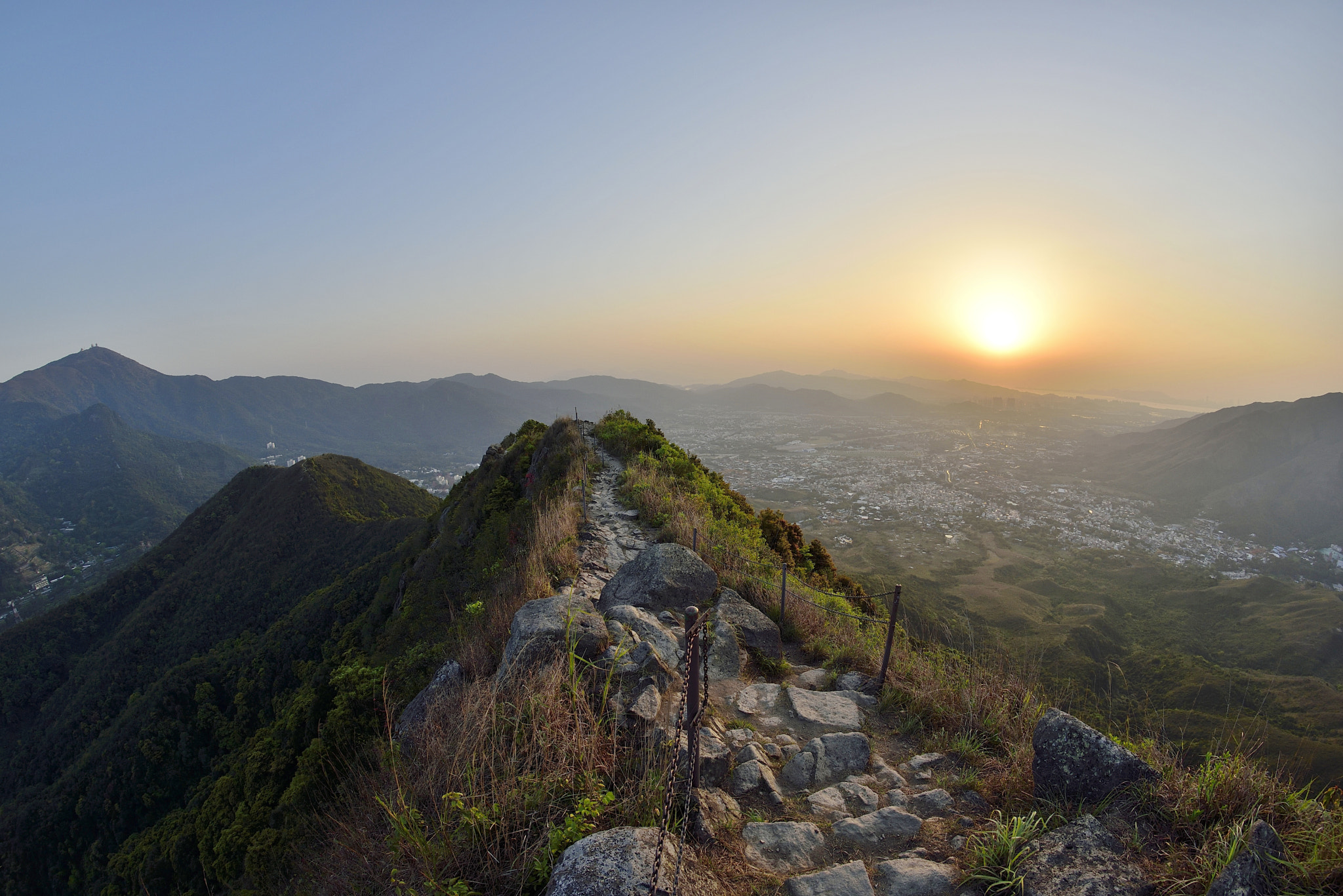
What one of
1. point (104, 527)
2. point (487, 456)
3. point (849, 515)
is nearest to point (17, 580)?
point (104, 527)

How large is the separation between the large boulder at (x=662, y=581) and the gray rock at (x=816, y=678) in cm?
161

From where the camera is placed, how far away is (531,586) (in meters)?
6.29

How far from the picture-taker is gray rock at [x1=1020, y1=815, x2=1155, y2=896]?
253 cm

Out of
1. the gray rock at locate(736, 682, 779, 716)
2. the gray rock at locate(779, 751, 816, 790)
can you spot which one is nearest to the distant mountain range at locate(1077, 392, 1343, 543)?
the gray rock at locate(736, 682, 779, 716)

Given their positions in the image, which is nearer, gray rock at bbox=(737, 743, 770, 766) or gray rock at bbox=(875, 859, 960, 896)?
gray rock at bbox=(875, 859, 960, 896)

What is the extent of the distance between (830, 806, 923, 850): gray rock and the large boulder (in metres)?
3.12

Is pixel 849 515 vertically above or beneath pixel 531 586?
beneath

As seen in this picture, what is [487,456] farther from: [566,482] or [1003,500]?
[1003,500]

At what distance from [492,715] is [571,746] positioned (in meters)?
0.64

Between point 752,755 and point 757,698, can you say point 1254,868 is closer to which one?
point 752,755

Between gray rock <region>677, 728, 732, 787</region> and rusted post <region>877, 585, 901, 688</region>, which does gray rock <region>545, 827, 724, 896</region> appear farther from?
rusted post <region>877, 585, 901, 688</region>

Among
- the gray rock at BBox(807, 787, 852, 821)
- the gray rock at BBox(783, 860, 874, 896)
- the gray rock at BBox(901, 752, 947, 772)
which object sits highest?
the gray rock at BBox(783, 860, 874, 896)

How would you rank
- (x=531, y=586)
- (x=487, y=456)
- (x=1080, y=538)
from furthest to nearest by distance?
(x=1080, y=538), (x=487, y=456), (x=531, y=586)

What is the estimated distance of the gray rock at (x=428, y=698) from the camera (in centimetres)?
446
